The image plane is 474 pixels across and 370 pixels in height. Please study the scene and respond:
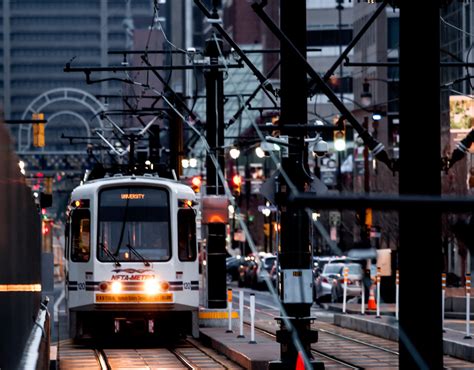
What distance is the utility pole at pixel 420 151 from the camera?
709 centimetres

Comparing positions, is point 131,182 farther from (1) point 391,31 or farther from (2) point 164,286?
(1) point 391,31

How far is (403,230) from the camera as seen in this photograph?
6.61 metres

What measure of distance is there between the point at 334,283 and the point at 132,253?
74.5 ft

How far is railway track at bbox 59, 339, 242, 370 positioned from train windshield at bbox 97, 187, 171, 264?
1.89m

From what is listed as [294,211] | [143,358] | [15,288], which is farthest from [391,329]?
[15,288]

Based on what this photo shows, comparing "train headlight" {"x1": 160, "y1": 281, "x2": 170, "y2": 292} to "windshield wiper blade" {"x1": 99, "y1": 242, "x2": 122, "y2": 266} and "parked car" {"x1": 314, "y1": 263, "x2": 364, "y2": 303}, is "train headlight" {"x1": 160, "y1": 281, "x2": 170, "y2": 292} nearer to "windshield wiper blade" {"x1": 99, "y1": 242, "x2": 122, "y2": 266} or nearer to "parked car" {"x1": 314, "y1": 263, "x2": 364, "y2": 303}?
"windshield wiper blade" {"x1": 99, "y1": 242, "x2": 122, "y2": 266}

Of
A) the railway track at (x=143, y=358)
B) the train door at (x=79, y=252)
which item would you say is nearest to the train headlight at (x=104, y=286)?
the train door at (x=79, y=252)

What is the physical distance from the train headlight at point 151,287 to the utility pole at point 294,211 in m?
11.8

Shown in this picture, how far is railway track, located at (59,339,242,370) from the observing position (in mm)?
24953

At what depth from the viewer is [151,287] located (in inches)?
1182

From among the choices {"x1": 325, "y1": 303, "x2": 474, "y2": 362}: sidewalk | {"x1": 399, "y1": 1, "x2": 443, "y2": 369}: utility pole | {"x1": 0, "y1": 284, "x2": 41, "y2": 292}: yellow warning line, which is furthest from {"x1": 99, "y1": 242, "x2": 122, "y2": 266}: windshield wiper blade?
{"x1": 399, "y1": 1, "x2": 443, "y2": 369}: utility pole

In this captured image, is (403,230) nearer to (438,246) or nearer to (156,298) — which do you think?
(438,246)

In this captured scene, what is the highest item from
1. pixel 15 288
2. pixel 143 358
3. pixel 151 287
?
pixel 15 288

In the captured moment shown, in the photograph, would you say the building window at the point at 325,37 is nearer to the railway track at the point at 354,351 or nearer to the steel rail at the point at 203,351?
the railway track at the point at 354,351
